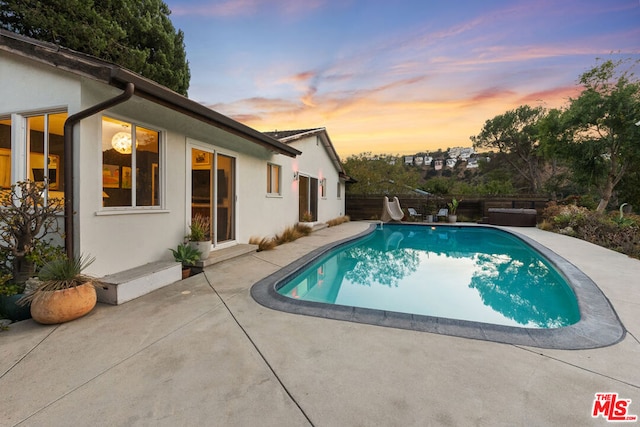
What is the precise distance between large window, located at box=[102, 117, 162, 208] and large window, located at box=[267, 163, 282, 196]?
4438mm

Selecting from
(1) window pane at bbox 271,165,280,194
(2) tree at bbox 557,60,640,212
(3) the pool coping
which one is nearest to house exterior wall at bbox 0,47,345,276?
(3) the pool coping

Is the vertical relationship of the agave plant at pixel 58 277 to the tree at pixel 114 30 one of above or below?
below

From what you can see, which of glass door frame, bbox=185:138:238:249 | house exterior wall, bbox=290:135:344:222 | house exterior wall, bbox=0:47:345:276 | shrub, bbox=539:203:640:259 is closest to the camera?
house exterior wall, bbox=0:47:345:276

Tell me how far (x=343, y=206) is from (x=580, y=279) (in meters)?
13.9

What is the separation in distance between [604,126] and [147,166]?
18.1 metres

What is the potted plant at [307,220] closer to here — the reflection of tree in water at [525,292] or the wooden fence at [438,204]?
the reflection of tree in water at [525,292]

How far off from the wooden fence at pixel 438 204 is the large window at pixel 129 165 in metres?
14.5

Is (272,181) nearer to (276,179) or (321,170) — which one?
(276,179)

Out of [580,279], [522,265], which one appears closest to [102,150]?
[580,279]

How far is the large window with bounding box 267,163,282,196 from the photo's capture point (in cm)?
952

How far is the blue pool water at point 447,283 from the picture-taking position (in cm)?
448

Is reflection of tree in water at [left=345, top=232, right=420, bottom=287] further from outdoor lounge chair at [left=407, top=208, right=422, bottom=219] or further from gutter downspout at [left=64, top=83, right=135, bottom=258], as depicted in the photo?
outdoor lounge chair at [left=407, top=208, right=422, bottom=219]

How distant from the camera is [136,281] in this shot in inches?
161

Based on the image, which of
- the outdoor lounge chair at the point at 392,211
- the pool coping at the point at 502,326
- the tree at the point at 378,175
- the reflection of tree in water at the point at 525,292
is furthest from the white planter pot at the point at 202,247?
the tree at the point at 378,175
